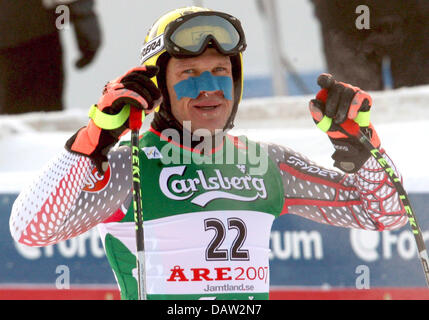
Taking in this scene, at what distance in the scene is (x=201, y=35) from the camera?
277 centimetres

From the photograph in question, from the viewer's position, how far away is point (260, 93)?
5395mm

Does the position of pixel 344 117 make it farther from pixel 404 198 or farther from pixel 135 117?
pixel 135 117

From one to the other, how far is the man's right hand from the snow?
1.96 m

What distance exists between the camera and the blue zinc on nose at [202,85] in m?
2.76

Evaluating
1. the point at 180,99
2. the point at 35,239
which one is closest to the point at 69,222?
the point at 35,239

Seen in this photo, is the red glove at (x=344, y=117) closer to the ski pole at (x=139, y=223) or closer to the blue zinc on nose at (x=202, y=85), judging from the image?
the blue zinc on nose at (x=202, y=85)

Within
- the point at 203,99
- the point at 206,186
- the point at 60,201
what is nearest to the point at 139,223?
the point at 60,201

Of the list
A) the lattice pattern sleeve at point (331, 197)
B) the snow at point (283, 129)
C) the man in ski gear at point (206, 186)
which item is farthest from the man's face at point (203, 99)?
the snow at point (283, 129)

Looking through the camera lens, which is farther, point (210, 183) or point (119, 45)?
point (119, 45)

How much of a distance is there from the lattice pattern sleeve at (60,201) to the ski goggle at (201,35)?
1.59 ft

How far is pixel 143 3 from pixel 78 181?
2569 mm

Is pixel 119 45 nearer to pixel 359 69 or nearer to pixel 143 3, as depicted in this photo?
pixel 143 3

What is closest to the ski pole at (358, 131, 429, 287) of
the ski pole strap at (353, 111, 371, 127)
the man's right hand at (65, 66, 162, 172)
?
the ski pole strap at (353, 111, 371, 127)

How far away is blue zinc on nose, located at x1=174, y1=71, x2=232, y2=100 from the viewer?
9.05ft
